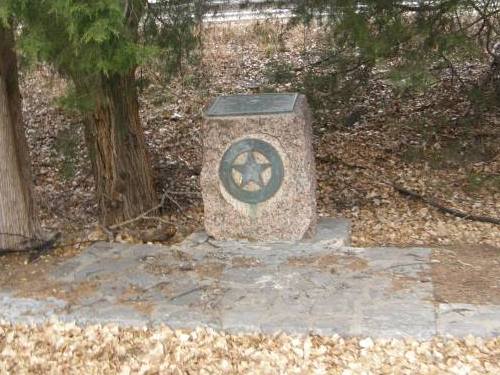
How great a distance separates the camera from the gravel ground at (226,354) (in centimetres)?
332

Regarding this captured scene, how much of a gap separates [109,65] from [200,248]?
1.71 meters

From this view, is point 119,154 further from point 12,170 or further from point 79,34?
point 79,34

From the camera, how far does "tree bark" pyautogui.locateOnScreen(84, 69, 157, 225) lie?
6340 mm

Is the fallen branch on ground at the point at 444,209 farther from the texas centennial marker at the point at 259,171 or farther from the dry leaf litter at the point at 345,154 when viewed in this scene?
the texas centennial marker at the point at 259,171

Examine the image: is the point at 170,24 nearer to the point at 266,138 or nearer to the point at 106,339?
the point at 266,138

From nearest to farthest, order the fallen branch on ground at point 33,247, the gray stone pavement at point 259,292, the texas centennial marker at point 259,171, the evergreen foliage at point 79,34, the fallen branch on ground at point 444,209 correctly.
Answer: the evergreen foliage at point 79,34
the gray stone pavement at point 259,292
the texas centennial marker at point 259,171
the fallen branch on ground at point 33,247
the fallen branch on ground at point 444,209

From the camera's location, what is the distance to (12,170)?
5121 mm

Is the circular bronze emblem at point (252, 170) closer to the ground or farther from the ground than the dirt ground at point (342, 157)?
farther from the ground

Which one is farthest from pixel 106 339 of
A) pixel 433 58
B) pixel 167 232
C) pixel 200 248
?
pixel 433 58

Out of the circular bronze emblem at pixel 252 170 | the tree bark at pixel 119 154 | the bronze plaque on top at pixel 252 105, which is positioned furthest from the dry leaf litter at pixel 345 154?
the bronze plaque on top at pixel 252 105

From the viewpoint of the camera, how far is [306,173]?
4969 mm

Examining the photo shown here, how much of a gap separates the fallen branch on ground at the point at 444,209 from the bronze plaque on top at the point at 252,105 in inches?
103

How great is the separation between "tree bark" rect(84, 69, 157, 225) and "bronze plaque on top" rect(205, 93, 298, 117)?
52.7 inches

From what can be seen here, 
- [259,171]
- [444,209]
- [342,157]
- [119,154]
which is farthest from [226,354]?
[342,157]
